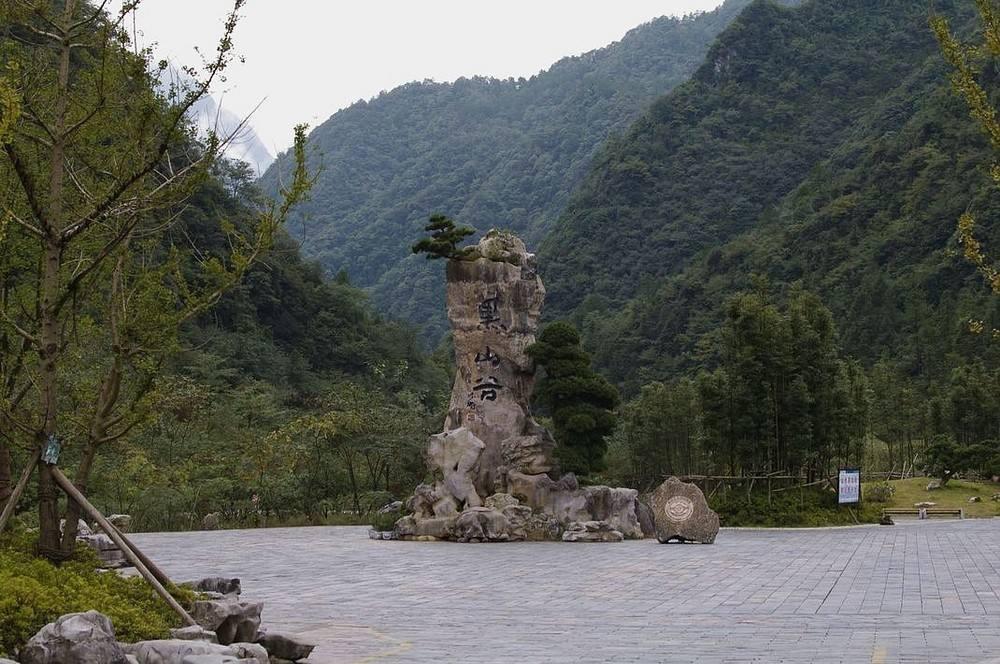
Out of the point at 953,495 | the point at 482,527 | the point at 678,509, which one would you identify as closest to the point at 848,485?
the point at 678,509

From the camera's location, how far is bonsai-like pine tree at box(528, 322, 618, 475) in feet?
66.8

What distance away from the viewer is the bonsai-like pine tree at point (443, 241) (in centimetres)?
2073

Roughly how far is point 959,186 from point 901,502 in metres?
26.8

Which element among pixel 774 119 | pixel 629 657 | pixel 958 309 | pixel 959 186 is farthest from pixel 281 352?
pixel 774 119

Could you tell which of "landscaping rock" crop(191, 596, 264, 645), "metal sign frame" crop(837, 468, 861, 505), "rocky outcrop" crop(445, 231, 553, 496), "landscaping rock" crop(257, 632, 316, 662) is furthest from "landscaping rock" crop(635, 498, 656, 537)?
"landscaping rock" crop(257, 632, 316, 662)

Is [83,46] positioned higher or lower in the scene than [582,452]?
higher

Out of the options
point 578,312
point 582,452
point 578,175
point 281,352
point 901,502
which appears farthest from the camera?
point 578,175

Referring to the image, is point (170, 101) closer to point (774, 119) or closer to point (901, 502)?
point (901, 502)

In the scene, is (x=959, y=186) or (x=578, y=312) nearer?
(x=959, y=186)

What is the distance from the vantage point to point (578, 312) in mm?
60625

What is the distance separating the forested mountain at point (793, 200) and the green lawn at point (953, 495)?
41.7 feet

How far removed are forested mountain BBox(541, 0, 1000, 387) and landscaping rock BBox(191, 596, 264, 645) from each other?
119 ft

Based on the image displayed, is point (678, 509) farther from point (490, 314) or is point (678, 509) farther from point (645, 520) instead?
point (490, 314)

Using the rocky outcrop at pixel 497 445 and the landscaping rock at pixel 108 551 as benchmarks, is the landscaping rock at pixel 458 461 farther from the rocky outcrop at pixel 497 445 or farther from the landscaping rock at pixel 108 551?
the landscaping rock at pixel 108 551
